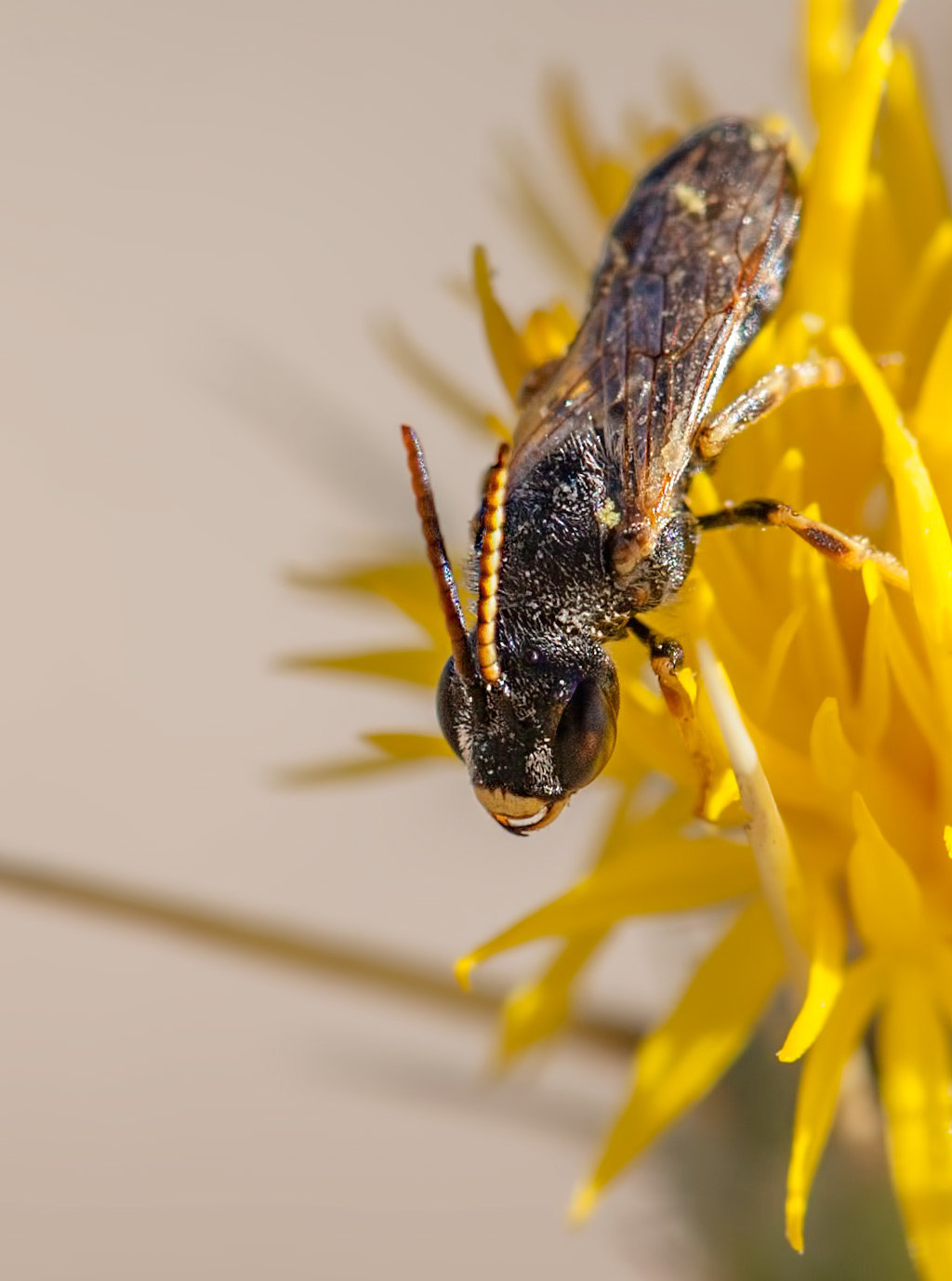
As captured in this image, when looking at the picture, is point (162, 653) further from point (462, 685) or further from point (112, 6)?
point (462, 685)

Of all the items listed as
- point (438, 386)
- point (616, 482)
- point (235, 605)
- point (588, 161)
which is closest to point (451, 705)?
point (616, 482)

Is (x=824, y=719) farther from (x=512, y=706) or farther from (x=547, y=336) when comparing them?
(x=547, y=336)

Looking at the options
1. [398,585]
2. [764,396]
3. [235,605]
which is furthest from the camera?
[235,605]

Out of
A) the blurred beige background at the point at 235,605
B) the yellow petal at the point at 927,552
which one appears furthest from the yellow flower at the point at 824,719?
the blurred beige background at the point at 235,605

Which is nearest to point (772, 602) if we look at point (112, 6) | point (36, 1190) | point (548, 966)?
point (548, 966)

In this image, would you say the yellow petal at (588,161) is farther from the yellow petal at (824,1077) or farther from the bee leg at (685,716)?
the yellow petal at (824,1077)

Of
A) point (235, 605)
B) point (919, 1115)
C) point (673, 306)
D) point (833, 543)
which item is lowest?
point (919, 1115)
